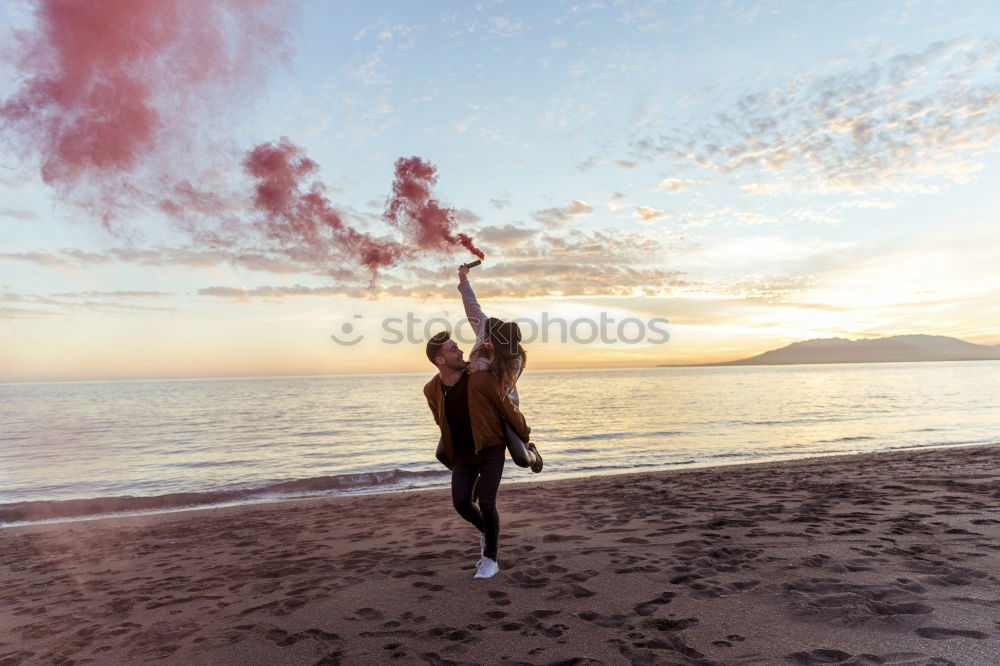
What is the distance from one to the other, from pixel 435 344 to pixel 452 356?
215 mm

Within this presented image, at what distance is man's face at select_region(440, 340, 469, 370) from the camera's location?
5320 mm

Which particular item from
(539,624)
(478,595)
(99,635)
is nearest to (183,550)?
(99,635)

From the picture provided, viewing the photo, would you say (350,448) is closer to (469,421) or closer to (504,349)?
(469,421)

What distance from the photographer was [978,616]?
416 centimetres

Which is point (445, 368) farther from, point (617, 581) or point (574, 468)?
point (574, 468)

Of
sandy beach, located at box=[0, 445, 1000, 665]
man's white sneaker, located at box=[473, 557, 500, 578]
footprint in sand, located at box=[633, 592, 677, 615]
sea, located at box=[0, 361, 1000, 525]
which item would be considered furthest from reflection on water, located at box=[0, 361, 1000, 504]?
footprint in sand, located at box=[633, 592, 677, 615]

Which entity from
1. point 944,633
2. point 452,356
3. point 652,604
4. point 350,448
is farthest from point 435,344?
point 350,448

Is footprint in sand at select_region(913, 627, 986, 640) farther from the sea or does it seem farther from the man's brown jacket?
the sea

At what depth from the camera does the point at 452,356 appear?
5320 mm

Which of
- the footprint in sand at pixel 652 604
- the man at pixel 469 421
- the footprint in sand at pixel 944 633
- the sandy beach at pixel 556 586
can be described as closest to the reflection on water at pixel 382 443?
the sandy beach at pixel 556 586

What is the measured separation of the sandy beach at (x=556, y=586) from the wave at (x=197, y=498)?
12.1 ft

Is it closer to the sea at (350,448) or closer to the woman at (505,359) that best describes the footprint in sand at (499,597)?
the woman at (505,359)

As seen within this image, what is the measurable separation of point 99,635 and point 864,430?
28.7 metres

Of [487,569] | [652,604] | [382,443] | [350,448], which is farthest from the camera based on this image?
[382,443]
